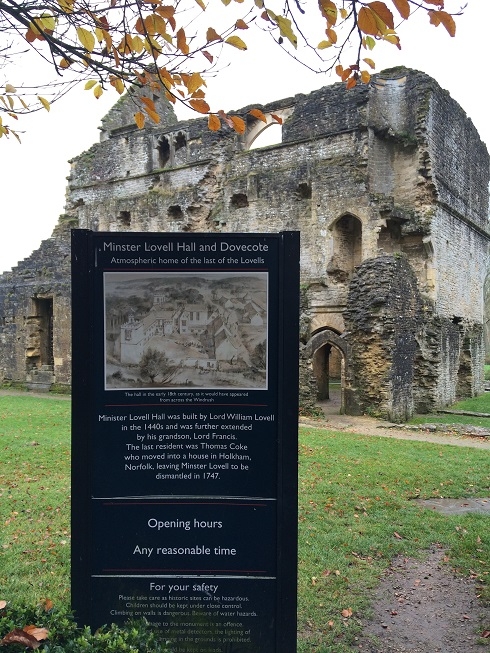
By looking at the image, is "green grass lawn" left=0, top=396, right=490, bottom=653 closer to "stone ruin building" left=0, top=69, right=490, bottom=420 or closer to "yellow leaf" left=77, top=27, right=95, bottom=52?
"yellow leaf" left=77, top=27, right=95, bottom=52

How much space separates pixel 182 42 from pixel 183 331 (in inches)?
96.6

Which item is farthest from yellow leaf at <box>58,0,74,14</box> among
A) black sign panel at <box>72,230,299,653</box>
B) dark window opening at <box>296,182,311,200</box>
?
dark window opening at <box>296,182,311,200</box>

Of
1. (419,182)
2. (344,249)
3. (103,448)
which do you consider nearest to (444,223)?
(419,182)

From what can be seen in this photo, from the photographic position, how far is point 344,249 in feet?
72.7

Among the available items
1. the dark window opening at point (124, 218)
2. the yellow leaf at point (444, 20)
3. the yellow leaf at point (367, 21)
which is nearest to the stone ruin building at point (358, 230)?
the dark window opening at point (124, 218)

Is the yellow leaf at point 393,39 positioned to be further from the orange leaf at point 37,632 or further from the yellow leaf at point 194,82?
the orange leaf at point 37,632

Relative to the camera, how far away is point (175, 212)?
1029 inches

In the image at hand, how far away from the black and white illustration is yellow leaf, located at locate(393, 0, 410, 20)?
1862 mm

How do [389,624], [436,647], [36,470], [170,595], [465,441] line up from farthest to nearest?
1. [465,441]
2. [36,470]
3. [389,624]
4. [436,647]
5. [170,595]

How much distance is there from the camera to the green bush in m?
2.64

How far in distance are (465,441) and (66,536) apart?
9.80 m

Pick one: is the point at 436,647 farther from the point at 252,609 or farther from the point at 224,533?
the point at 224,533

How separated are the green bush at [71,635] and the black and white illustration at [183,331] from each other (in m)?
1.28

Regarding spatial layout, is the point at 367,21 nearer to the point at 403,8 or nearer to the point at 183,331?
the point at 403,8
